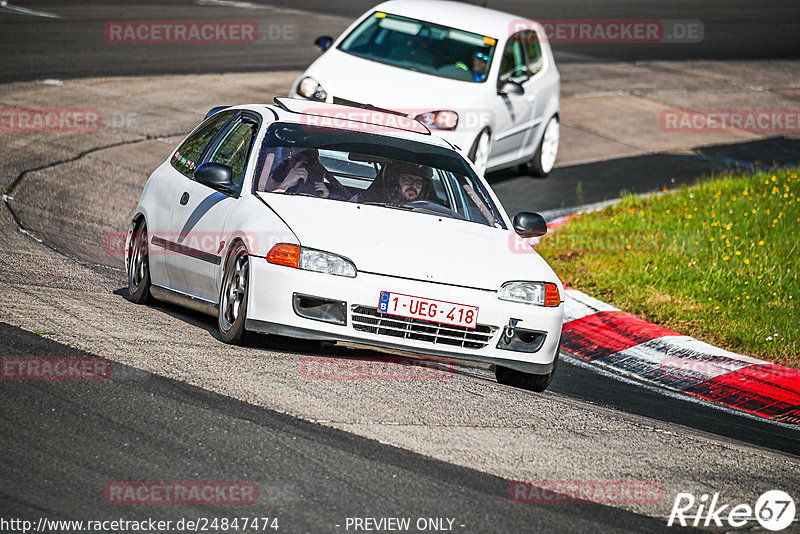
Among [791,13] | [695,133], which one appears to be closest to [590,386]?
[695,133]

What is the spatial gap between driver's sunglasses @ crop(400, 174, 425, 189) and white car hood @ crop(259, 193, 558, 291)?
456 mm

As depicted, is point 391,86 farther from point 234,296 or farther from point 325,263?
point 325,263

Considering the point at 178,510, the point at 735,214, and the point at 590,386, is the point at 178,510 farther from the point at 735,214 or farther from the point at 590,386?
the point at 735,214

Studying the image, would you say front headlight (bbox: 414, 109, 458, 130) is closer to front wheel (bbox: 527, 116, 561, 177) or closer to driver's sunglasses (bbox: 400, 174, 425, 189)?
front wheel (bbox: 527, 116, 561, 177)

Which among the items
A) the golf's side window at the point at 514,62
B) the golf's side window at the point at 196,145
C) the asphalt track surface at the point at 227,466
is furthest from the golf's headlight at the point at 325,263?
the golf's side window at the point at 514,62

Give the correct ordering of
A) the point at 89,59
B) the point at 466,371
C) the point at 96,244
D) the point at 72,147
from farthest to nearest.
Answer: the point at 89,59, the point at 72,147, the point at 96,244, the point at 466,371

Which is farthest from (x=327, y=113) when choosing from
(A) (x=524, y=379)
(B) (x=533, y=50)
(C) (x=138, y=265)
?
(B) (x=533, y=50)

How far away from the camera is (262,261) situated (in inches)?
261

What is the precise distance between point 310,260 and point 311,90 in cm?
635

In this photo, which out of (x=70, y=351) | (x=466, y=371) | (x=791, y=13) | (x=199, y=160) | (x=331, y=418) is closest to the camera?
(x=331, y=418)

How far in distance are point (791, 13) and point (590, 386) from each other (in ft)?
106

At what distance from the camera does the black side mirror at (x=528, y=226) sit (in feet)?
25.5

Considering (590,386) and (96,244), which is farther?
(96,244)

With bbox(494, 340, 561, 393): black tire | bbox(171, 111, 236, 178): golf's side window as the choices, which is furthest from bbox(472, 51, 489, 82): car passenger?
bbox(494, 340, 561, 393): black tire
